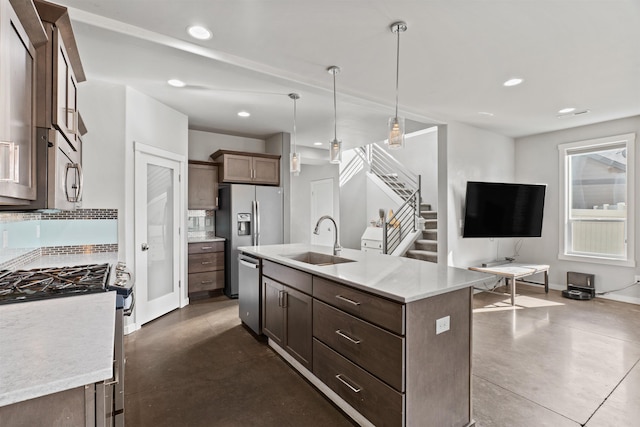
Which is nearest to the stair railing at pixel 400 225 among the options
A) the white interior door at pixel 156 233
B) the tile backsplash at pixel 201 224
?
the tile backsplash at pixel 201 224

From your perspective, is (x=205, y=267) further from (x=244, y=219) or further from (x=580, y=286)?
(x=580, y=286)

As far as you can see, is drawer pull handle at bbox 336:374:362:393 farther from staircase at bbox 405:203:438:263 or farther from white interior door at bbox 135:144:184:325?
staircase at bbox 405:203:438:263

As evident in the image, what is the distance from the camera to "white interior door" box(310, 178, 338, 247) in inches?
297

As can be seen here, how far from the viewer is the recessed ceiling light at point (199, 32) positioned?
2.28m

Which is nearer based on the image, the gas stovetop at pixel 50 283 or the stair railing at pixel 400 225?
the gas stovetop at pixel 50 283

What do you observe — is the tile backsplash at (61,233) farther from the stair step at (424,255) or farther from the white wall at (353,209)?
the white wall at (353,209)

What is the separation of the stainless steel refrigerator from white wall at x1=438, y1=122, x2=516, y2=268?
2620 mm

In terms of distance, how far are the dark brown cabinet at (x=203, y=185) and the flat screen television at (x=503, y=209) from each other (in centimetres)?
395

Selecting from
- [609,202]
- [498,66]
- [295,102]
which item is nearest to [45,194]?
[295,102]

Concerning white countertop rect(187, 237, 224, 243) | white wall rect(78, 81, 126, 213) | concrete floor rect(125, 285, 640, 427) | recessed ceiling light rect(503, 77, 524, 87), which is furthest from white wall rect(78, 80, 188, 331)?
recessed ceiling light rect(503, 77, 524, 87)

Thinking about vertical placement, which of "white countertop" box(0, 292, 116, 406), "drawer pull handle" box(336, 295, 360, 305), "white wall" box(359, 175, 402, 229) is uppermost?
"white wall" box(359, 175, 402, 229)

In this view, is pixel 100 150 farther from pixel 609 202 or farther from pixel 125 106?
pixel 609 202

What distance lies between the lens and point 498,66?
292 centimetres

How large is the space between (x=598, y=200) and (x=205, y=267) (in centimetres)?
617
